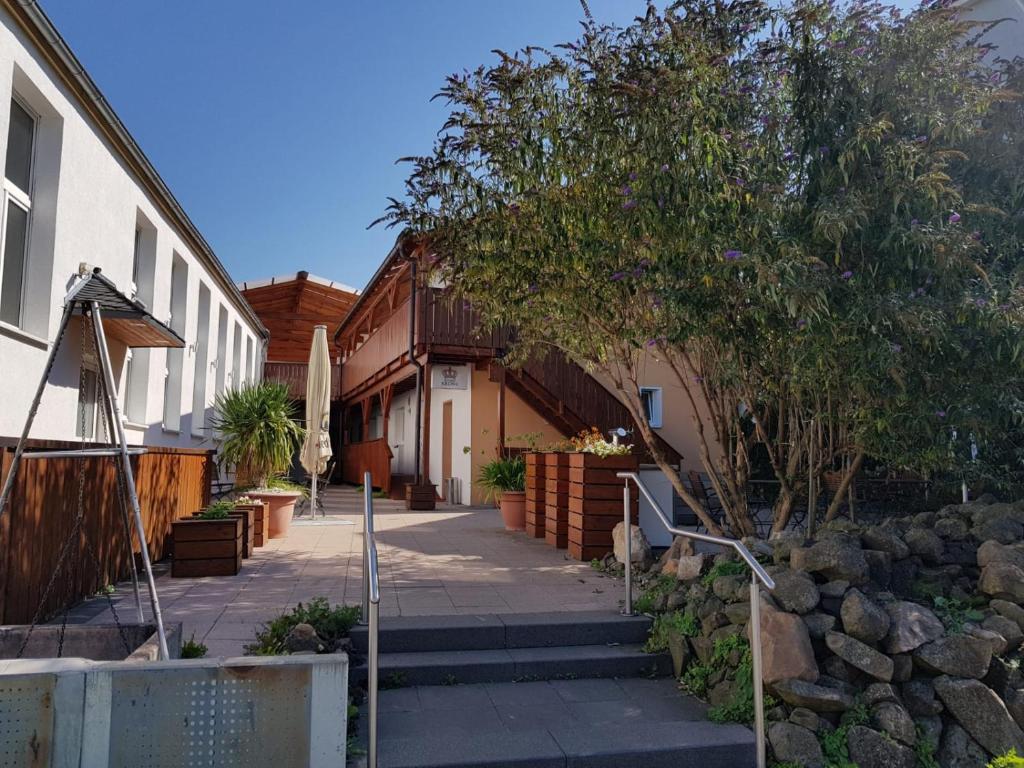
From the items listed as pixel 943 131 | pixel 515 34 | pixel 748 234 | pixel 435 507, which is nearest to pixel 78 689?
pixel 748 234

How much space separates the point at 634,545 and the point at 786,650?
292 cm

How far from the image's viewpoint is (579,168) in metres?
6.11

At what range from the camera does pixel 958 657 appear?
4.08 m

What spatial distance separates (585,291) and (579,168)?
1053 millimetres

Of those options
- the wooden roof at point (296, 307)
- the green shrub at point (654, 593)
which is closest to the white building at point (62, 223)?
the green shrub at point (654, 593)

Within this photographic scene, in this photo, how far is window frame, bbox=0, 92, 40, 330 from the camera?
5.85 meters

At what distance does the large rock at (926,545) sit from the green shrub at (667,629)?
A: 164 centimetres

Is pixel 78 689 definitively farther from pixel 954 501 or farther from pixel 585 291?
pixel 954 501

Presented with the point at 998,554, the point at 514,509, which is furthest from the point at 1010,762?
the point at 514,509

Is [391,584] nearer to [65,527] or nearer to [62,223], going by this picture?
[65,527]

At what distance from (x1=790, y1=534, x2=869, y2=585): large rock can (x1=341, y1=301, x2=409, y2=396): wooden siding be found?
1065 centimetres

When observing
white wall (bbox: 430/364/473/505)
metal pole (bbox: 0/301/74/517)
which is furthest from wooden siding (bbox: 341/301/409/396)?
metal pole (bbox: 0/301/74/517)

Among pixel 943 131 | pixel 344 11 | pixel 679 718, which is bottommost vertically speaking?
pixel 679 718

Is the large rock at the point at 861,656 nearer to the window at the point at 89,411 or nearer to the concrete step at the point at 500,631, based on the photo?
Answer: the concrete step at the point at 500,631
